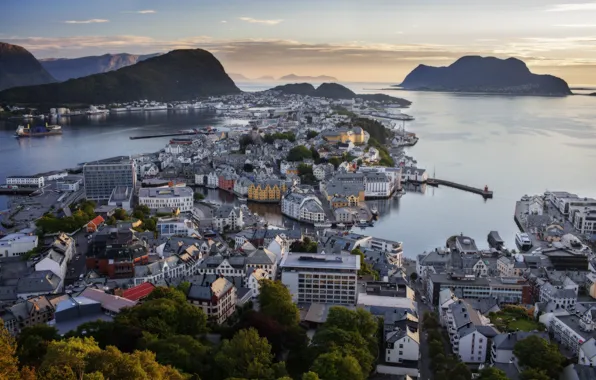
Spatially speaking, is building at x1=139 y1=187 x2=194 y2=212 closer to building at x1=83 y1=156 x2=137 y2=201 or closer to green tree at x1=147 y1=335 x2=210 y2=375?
building at x1=83 y1=156 x2=137 y2=201

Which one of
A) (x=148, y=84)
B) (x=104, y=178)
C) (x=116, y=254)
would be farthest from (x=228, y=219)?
(x=148, y=84)

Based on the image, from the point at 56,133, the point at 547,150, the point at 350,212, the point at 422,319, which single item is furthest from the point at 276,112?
the point at 422,319

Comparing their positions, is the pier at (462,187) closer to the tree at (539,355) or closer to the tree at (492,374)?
the tree at (539,355)

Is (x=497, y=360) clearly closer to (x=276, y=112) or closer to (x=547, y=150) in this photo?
(x=547, y=150)

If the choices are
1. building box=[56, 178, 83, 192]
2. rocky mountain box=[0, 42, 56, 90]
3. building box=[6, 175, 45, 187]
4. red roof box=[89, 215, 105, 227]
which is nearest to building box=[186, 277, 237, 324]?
red roof box=[89, 215, 105, 227]

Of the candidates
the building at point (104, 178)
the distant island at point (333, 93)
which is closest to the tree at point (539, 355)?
the building at point (104, 178)

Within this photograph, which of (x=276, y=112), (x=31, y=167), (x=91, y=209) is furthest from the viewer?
(x=276, y=112)
